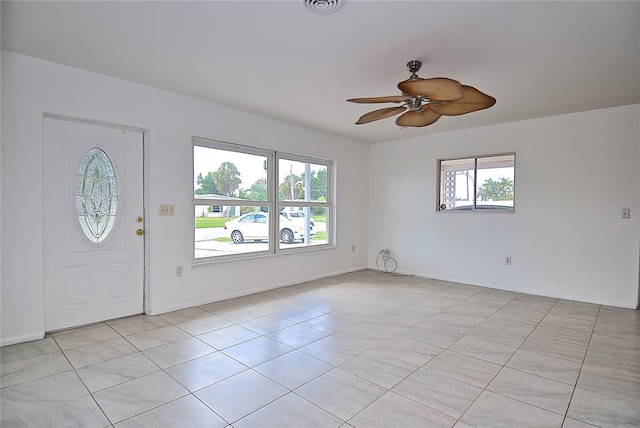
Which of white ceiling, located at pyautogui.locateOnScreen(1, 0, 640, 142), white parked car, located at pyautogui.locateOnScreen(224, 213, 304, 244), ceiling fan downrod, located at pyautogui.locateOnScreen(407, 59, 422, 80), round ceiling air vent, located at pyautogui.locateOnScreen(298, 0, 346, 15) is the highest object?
white ceiling, located at pyautogui.locateOnScreen(1, 0, 640, 142)

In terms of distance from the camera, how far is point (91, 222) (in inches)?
129

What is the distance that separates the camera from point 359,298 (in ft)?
14.3

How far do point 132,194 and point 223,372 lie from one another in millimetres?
2174

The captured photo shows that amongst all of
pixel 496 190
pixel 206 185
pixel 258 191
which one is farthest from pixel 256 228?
pixel 496 190

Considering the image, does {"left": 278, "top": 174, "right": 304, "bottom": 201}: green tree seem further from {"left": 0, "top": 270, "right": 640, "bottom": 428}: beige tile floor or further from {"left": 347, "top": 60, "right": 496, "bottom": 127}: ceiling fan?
{"left": 347, "top": 60, "right": 496, "bottom": 127}: ceiling fan

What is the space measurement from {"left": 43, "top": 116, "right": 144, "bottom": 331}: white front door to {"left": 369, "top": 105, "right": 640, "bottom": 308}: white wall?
13.9ft

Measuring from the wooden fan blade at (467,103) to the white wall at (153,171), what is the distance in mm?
2618

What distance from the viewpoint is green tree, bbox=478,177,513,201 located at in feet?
16.2

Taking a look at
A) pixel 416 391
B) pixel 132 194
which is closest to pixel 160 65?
pixel 132 194

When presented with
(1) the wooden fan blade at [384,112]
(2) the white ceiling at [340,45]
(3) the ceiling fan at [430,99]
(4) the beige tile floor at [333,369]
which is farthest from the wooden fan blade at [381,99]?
(4) the beige tile floor at [333,369]

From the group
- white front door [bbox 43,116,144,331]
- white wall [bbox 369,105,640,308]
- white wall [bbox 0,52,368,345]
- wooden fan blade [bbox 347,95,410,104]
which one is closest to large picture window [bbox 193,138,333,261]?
white wall [bbox 0,52,368,345]

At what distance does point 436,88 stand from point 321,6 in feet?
2.95

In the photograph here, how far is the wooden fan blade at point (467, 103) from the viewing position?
2.37 meters

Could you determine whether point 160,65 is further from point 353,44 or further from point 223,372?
point 223,372
